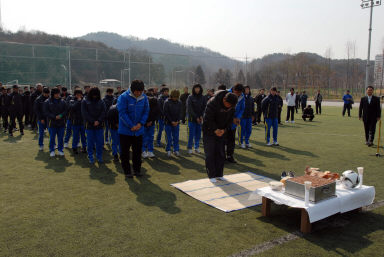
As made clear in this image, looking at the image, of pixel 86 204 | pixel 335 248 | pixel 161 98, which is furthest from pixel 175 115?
pixel 335 248

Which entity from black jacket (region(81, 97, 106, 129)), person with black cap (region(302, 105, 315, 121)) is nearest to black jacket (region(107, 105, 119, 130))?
black jacket (region(81, 97, 106, 129))

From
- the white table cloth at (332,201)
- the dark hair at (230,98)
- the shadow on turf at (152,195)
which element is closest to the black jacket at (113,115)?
the shadow on turf at (152,195)

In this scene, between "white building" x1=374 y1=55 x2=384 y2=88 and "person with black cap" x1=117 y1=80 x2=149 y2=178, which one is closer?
"person with black cap" x1=117 y1=80 x2=149 y2=178

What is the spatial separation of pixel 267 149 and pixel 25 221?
7888mm

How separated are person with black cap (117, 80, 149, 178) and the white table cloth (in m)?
3.00

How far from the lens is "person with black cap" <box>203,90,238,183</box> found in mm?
6555

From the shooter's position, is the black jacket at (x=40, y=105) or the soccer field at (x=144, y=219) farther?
the black jacket at (x=40, y=105)

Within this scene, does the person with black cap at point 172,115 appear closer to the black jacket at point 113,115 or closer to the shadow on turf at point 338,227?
the black jacket at point 113,115

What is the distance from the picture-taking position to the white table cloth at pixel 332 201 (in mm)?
4352

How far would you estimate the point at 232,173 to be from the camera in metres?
7.70

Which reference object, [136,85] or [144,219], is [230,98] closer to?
[136,85]

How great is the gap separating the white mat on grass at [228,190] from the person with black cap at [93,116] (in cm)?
298

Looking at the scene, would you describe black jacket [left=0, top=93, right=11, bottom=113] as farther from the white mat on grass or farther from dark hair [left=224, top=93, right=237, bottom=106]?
dark hair [left=224, top=93, right=237, bottom=106]

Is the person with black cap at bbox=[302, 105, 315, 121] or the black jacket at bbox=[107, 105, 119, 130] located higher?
the black jacket at bbox=[107, 105, 119, 130]
